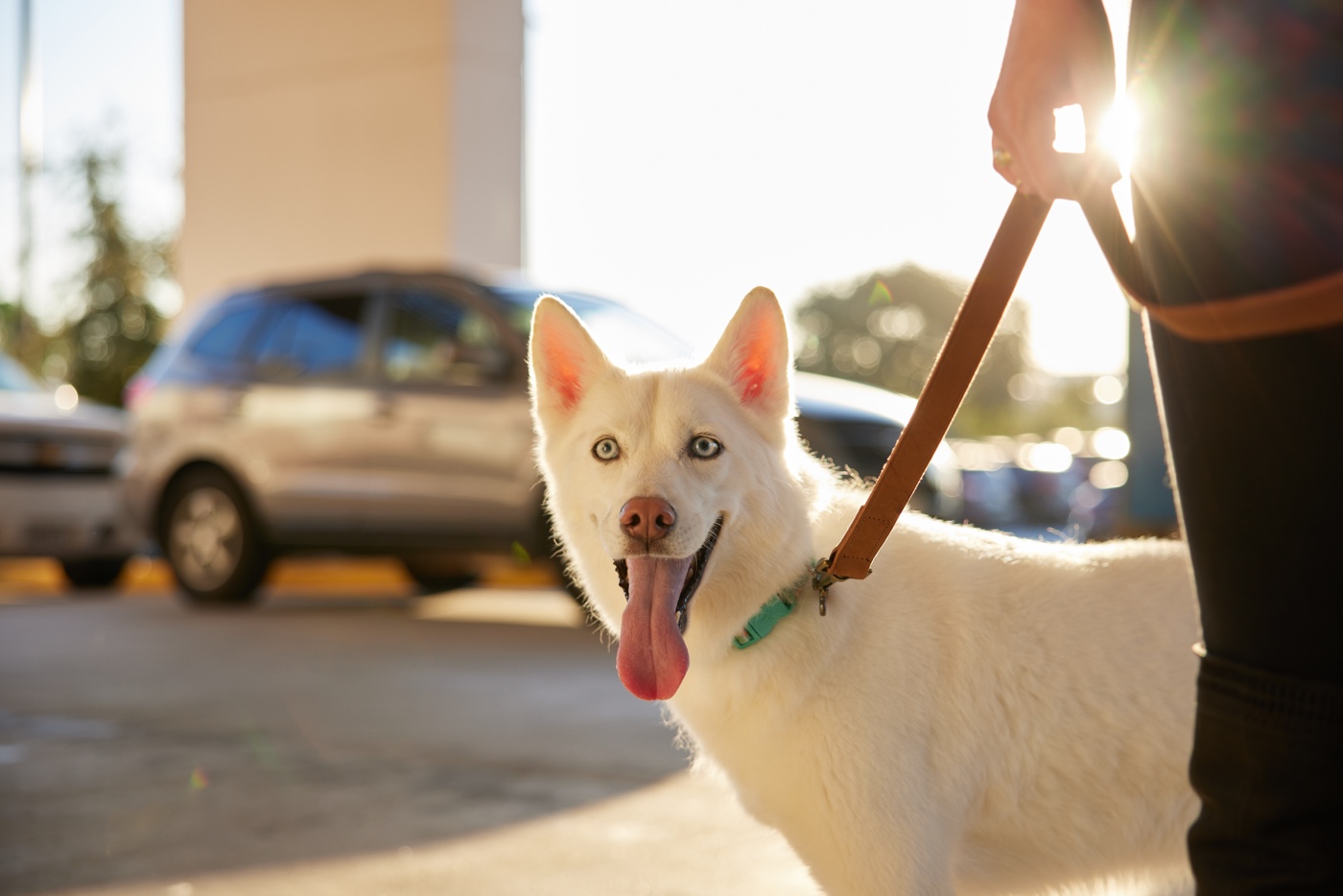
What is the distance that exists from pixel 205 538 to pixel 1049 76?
8234mm

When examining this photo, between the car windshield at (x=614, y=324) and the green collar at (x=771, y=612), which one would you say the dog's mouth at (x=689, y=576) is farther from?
the car windshield at (x=614, y=324)

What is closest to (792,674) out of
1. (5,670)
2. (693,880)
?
(693,880)

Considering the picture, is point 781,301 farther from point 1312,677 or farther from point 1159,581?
point 1312,677

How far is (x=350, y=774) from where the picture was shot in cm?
404

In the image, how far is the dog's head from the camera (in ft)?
7.48

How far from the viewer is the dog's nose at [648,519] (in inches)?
88.4

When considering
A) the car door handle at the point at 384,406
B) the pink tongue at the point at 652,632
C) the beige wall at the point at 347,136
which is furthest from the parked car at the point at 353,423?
the pink tongue at the point at 652,632

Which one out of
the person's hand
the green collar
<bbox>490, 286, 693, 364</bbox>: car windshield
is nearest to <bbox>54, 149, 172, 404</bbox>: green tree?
<bbox>490, 286, 693, 364</bbox>: car windshield

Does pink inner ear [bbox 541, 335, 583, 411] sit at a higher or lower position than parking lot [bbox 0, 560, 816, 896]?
higher

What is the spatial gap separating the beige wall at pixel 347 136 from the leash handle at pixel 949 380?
34.5 ft

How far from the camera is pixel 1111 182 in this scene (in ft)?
5.05

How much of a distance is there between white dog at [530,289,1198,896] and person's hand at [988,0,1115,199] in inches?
38.3

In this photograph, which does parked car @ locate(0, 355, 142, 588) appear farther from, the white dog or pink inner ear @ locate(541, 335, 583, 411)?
the white dog

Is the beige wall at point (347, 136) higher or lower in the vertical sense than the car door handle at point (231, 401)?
higher
